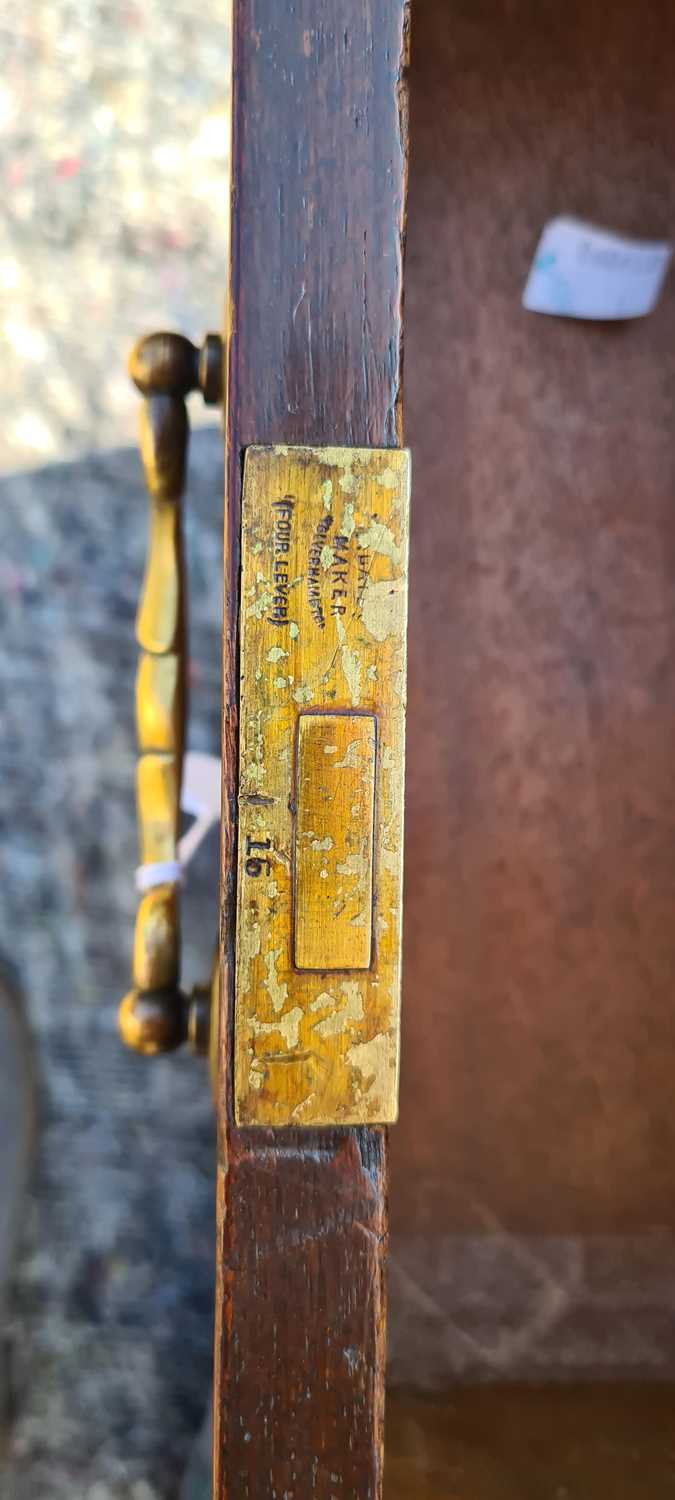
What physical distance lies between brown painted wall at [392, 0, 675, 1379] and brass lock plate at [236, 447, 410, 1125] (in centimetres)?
39

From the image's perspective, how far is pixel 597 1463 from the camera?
0.67m

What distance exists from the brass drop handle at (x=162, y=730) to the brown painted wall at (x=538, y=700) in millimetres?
250

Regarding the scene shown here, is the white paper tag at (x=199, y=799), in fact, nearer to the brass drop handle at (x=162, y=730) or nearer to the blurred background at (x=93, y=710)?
the blurred background at (x=93, y=710)

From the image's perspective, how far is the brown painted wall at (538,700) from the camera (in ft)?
2.31

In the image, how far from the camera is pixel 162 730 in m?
0.52

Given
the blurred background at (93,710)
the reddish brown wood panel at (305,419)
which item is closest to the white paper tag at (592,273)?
the blurred background at (93,710)

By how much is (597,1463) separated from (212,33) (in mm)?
1065

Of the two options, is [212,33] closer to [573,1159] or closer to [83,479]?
[83,479]

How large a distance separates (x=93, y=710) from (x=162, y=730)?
27cm

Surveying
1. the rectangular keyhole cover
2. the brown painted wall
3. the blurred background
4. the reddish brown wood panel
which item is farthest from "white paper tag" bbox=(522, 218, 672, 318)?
the rectangular keyhole cover

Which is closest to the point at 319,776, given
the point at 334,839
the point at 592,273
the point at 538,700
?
the point at 334,839

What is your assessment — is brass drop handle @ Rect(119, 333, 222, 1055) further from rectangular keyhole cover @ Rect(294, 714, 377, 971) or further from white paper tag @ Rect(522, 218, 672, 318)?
white paper tag @ Rect(522, 218, 672, 318)

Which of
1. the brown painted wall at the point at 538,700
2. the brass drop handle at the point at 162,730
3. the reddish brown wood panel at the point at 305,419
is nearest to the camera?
the reddish brown wood panel at the point at 305,419

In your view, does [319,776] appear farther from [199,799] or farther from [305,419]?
[199,799]
